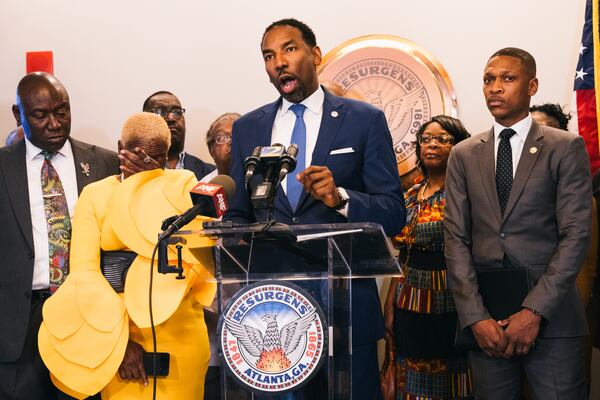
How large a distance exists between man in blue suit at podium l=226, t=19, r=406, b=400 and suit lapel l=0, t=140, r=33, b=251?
121 centimetres

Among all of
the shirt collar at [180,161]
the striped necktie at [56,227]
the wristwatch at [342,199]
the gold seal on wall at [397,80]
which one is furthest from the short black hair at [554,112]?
the striped necktie at [56,227]

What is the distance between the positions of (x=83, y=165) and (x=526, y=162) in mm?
2080

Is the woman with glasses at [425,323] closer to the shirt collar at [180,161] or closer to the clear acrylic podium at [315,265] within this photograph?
the shirt collar at [180,161]

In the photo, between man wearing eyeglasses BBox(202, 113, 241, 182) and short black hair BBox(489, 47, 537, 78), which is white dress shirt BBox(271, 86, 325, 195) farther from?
man wearing eyeglasses BBox(202, 113, 241, 182)

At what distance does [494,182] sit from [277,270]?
152cm

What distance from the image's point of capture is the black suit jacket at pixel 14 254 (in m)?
3.59

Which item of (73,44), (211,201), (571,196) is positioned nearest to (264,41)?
(211,201)

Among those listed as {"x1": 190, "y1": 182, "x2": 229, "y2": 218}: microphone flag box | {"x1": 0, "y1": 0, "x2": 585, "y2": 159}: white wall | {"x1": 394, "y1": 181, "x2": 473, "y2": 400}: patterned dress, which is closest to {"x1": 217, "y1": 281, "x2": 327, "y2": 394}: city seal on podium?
{"x1": 190, "y1": 182, "x2": 229, "y2": 218}: microphone flag box

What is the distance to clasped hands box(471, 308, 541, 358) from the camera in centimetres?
309

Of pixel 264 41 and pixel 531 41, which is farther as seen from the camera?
pixel 531 41

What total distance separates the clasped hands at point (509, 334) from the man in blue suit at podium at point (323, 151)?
2.18 ft

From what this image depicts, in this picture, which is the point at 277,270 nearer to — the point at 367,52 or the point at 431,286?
the point at 431,286

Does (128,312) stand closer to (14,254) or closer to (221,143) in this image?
(14,254)

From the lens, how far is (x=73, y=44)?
19.6ft
